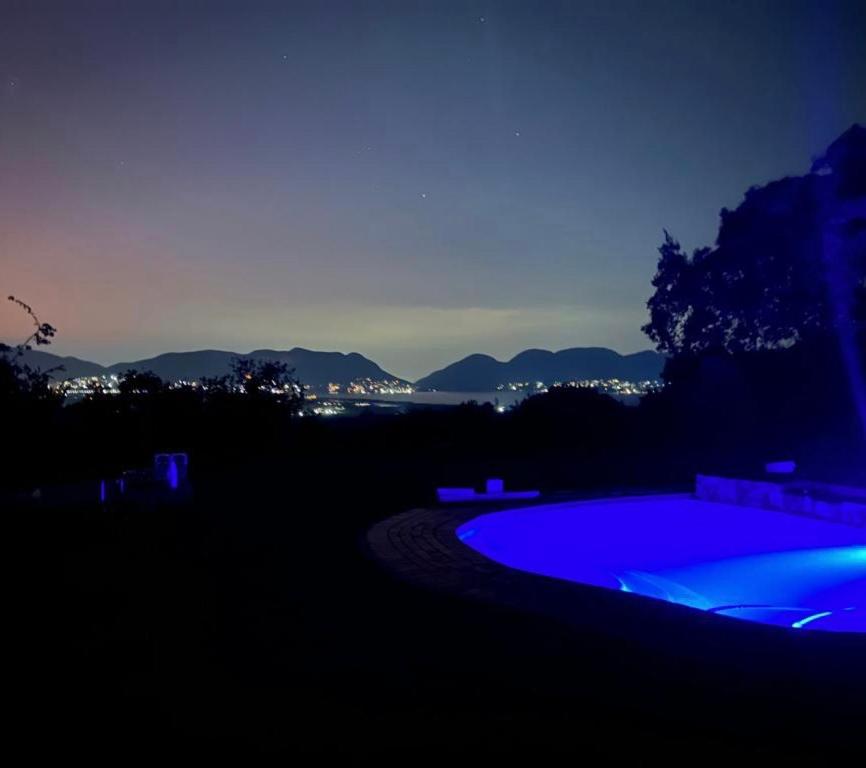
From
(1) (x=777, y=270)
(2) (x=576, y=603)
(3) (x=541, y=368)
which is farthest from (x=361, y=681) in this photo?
(3) (x=541, y=368)

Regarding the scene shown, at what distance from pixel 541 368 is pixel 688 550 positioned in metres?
24.4

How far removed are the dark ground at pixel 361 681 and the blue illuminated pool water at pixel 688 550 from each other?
227 cm

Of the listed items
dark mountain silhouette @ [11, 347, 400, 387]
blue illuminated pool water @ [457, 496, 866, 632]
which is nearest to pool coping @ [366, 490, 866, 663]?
blue illuminated pool water @ [457, 496, 866, 632]

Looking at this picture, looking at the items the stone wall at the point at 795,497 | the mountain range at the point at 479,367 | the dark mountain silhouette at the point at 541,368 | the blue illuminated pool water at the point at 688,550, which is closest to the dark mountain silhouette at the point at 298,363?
the mountain range at the point at 479,367

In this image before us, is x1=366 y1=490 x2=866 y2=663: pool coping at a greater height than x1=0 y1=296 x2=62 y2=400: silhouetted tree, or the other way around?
x1=0 y1=296 x2=62 y2=400: silhouetted tree

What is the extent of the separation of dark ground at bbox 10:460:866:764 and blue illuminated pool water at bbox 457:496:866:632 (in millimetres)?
2273

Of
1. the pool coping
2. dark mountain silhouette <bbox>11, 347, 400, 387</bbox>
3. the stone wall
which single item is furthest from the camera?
dark mountain silhouette <bbox>11, 347, 400, 387</bbox>

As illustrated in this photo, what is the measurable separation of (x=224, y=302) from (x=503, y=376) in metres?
15.5

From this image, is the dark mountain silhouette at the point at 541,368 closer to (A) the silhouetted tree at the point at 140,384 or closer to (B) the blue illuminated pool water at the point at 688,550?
(A) the silhouetted tree at the point at 140,384

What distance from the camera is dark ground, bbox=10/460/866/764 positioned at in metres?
Result: 2.21

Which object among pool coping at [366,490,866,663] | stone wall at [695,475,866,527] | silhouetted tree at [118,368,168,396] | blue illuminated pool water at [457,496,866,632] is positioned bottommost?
blue illuminated pool water at [457,496,866,632]

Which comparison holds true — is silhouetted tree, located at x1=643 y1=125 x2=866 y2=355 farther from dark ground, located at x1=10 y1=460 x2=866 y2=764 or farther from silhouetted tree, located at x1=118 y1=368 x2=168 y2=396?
dark ground, located at x1=10 y1=460 x2=866 y2=764

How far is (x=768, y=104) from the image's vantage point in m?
10.2

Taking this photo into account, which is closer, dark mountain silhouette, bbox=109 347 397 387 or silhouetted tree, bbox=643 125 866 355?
silhouetted tree, bbox=643 125 866 355
